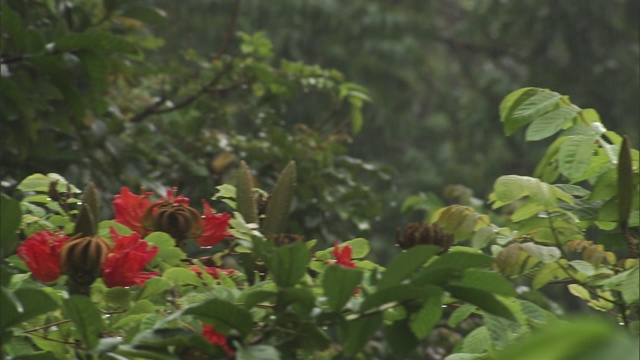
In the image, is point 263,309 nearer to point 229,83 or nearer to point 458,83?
point 229,83

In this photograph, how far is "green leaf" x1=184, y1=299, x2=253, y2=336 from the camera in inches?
41.6

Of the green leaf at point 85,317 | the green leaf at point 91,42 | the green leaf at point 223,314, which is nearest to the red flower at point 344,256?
the green leaf at point 223,314

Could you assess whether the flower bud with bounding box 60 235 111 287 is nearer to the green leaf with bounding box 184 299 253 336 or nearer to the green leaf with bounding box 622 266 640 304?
the green leaf with bounding box 184 299 253 336

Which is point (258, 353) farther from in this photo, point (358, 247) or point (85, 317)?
point (358, 247)

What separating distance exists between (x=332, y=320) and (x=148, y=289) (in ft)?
0.89

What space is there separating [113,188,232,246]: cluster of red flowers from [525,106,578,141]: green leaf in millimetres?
469

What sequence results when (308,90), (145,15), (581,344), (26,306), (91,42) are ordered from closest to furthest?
(581,344) → (26,306) → (91,42) → (145,15) → (308,90)

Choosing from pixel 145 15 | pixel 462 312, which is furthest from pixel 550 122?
pixel 145 15

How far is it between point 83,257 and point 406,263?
37cm

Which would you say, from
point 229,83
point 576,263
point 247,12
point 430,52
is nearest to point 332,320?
point 576,263

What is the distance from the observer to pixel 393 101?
986 cm

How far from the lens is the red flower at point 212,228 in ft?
4.70

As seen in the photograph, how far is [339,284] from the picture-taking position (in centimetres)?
108

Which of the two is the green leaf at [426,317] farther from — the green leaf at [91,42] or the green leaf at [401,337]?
the green leaf at [91,42]
